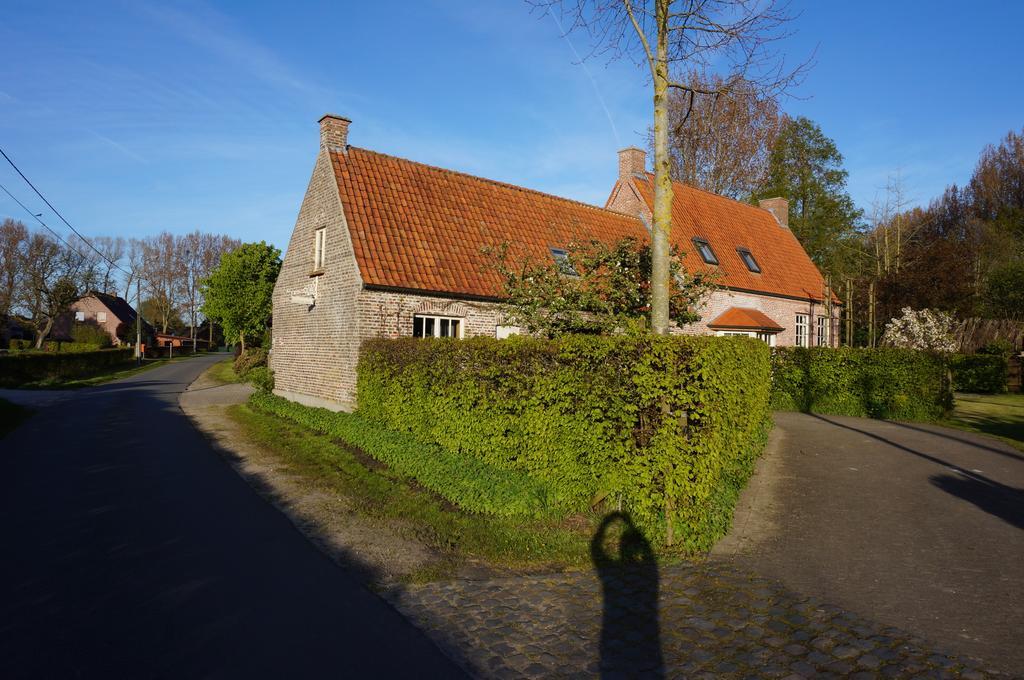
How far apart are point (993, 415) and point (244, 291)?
35.0 metres

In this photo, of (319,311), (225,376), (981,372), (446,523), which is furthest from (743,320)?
(225,376)

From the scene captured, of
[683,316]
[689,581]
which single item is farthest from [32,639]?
[683,316]

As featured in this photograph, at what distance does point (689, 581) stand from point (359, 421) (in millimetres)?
9181

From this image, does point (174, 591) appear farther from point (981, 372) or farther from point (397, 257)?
point (981, 372)

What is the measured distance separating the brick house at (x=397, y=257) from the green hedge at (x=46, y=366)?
54.0 feet

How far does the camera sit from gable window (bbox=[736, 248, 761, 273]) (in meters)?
26.3

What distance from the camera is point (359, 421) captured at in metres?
13.4

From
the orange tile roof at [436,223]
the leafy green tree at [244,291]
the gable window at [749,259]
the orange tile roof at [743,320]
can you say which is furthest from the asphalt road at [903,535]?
the leafy green tree at [244,291]

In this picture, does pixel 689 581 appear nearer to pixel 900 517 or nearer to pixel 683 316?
pixel 900 517

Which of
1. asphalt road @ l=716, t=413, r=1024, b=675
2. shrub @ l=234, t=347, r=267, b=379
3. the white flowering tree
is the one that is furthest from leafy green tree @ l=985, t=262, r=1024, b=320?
shrub @ l=234, t=347, r=267, b=379

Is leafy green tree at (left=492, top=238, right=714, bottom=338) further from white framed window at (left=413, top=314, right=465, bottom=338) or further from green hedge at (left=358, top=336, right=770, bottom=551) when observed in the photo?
white framed window at (left=413, top=314, right=465, bottom=338)

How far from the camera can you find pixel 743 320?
22719mm

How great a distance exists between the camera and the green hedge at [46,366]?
28.1 m

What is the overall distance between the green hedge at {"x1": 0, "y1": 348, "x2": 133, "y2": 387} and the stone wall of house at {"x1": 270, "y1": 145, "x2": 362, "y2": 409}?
1663cm
